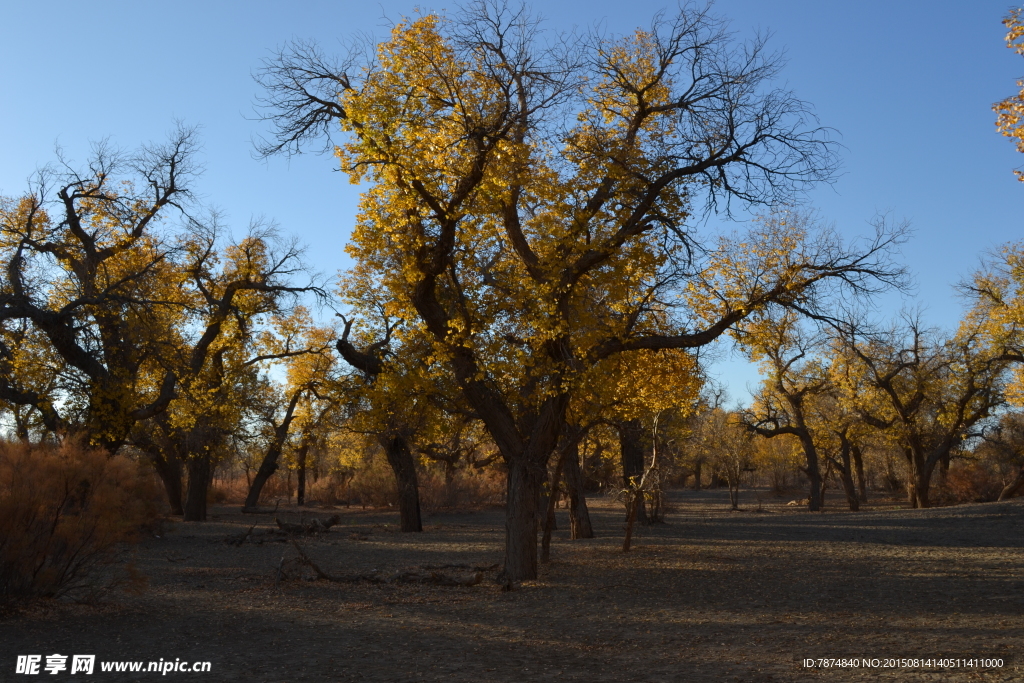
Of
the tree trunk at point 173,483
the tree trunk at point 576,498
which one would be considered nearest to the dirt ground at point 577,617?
the tree trunk at point 576,498

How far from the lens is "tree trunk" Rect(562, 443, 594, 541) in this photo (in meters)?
16.7

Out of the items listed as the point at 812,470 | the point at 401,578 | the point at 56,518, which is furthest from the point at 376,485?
the point at 56,518

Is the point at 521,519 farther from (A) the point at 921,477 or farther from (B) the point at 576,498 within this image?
(A) the point at 921,477

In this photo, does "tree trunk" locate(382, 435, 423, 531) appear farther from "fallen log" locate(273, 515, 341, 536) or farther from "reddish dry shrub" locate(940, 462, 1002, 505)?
"reddish dry shrub" locate(940, 462, 1002, 505)

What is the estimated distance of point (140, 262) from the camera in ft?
62.5

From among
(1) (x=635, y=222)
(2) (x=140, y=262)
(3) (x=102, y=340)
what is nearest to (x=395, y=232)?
(1) (x=635, y=222)

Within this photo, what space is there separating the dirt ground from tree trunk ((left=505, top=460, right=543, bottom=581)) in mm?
367

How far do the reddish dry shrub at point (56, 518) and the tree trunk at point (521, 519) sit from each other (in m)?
5.30

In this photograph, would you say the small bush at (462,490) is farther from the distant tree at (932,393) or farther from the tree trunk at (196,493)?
the distant tree at (932,393)

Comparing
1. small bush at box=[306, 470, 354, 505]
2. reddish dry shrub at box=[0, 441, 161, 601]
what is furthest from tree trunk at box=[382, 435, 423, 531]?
small bush at box=[306, 470, 354, 505]

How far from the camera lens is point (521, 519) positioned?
37.4ft

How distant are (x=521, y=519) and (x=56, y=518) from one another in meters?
6.27

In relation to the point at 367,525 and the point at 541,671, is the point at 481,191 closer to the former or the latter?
the point at 541,671

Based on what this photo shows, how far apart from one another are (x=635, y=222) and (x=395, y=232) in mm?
3527
